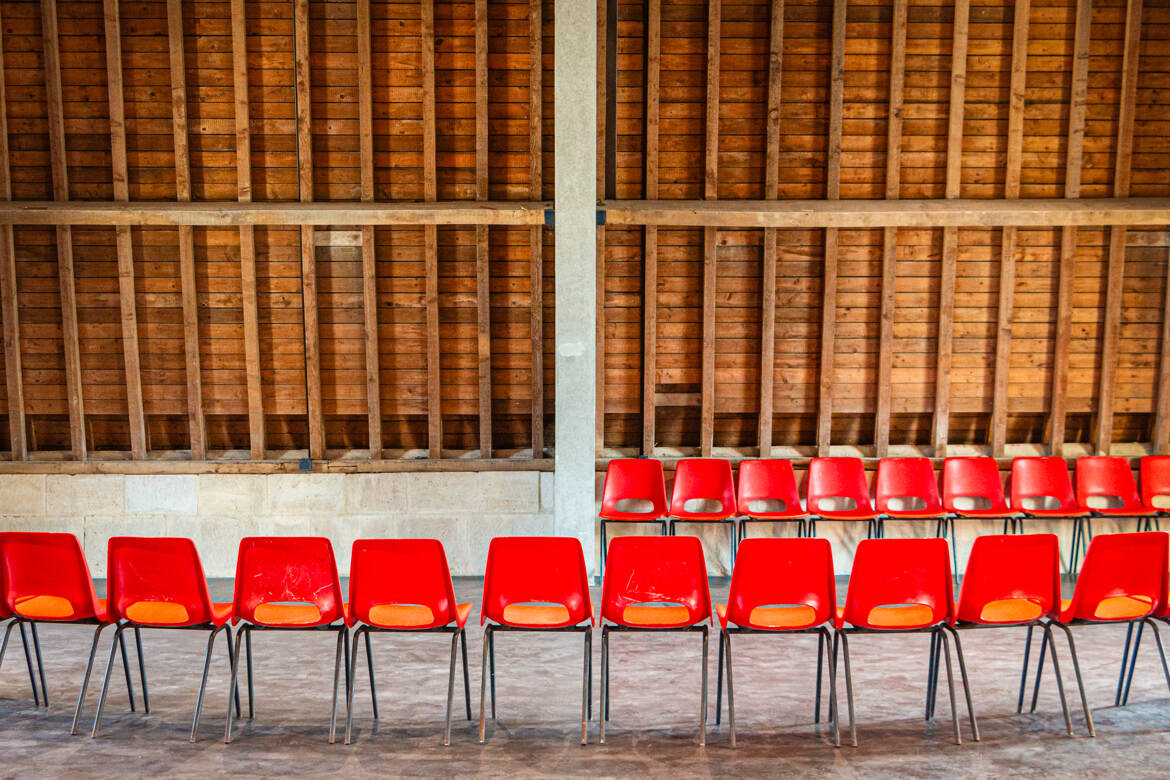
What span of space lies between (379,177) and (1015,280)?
5.92 meters

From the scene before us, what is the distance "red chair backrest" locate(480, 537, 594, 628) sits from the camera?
4418 mm

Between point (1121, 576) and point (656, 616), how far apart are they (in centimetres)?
248

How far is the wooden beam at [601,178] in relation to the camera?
750 cm

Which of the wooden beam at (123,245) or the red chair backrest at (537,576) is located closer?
the red chair backrest at (537,576)

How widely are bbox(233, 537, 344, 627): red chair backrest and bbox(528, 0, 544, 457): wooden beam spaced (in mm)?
3558

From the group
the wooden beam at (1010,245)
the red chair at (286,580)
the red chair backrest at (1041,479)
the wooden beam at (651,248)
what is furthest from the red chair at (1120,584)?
the wooden beam at (651,248)

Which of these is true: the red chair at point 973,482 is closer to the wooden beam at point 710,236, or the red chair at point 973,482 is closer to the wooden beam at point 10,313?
the wooden beam at point 710,236

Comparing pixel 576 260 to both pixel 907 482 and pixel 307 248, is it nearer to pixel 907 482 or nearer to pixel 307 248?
pixel 307 248

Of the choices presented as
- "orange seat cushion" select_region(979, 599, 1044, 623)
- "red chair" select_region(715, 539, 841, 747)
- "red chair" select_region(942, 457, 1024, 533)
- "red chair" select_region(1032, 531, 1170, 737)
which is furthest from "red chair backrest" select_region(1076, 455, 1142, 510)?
"red chair" select_region(715, 539, 841, 747)

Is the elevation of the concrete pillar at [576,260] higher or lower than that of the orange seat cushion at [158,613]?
higher

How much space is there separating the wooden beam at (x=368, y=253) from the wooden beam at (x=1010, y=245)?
5.70 meters

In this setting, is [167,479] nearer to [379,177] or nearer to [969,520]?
[379,177]

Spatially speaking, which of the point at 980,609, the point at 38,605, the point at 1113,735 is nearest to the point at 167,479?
the point at 38,605

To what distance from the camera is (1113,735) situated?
445 cm
